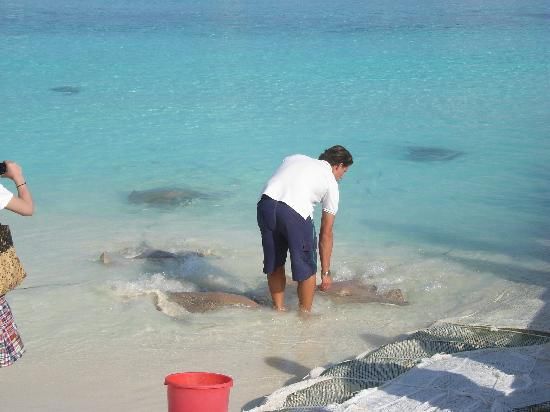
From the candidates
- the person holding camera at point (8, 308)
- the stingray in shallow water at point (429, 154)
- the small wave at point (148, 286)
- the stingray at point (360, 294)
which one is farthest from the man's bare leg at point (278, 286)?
the stingray in shallow water at point (429, 154)

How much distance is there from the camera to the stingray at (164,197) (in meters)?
10.6

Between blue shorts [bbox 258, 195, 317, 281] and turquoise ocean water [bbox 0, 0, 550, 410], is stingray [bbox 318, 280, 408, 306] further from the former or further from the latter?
blue shorts [bbox 258, 195, 317, 281]

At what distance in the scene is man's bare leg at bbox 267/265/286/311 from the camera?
662 centimetres

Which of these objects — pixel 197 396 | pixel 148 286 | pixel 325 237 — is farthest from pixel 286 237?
pixel 197 396

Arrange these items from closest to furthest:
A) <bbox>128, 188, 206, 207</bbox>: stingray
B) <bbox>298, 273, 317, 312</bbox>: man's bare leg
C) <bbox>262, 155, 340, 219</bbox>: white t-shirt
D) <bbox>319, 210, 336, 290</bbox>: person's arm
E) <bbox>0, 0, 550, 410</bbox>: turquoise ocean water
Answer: <bbox>262, 155, 340, 219</bbox>: white t-shirt → <bbox>319, 210, 336, 290</bbox>: person's arm → <bbox>298, 273, 317, 312</bbox>: man's bare leg → <bbox>0, 0, 550, 410</bbox>: turquoise ocean water → <bbox>128, 188, 206, 207</bbox>: stingray

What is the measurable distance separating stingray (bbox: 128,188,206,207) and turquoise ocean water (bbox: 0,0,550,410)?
16 centimetres

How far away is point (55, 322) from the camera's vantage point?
6770 mm

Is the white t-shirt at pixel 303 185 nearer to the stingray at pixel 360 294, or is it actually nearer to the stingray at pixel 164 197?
the stingray at pixel 360 294

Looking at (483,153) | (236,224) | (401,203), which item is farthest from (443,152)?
(236,224)

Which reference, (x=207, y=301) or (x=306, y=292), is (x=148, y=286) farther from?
(x=306, y=292)

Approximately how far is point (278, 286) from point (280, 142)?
788cm

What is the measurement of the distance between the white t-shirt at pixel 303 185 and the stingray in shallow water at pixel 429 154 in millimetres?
7182

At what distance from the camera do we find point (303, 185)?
6.18 m

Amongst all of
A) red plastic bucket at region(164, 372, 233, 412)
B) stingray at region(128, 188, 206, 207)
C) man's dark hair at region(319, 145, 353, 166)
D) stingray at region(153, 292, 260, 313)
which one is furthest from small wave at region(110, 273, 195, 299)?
red plastic bucket at region(164, 372, 233, 412)
